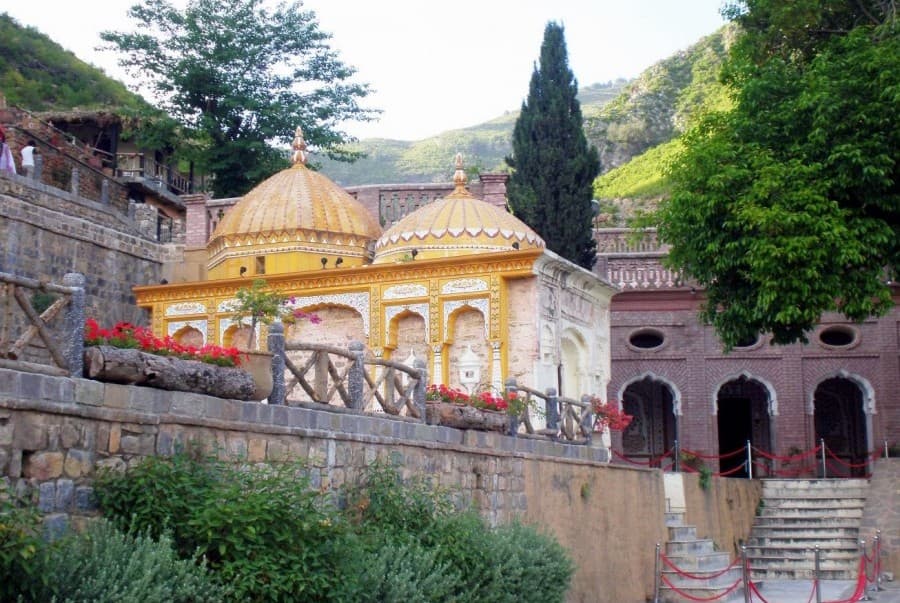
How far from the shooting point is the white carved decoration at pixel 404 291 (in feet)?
65.3

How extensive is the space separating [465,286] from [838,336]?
1226cm

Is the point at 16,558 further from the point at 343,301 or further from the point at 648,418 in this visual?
the point at 648,418

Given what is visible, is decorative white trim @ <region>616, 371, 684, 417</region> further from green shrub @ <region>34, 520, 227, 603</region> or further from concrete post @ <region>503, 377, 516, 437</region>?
green shrub @ <region>34, 520, 227, 603</region>

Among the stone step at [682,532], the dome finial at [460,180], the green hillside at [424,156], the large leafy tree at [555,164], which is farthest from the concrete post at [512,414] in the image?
the green hillside at [424,156]

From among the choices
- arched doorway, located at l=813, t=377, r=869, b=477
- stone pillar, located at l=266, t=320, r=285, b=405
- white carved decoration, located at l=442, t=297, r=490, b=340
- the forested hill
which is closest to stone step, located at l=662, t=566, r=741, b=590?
white carved decoration, located at l=442, t=297, r=490, b=340

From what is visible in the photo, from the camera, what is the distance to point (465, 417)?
13.0 meters

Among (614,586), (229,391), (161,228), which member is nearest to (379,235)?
(161,228)

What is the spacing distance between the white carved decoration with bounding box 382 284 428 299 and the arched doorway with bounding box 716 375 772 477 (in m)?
11.4

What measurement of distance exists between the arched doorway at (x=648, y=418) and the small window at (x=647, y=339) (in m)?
1.19

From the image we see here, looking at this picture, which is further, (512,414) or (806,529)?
(806,529)

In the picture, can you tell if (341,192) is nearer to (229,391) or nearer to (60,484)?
(229,391)

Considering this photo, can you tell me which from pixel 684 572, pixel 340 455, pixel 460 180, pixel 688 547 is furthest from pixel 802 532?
pixel 340 455

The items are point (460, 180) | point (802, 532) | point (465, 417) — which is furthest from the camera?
point (802, 532)

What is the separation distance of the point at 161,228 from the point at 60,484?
1996 cm
